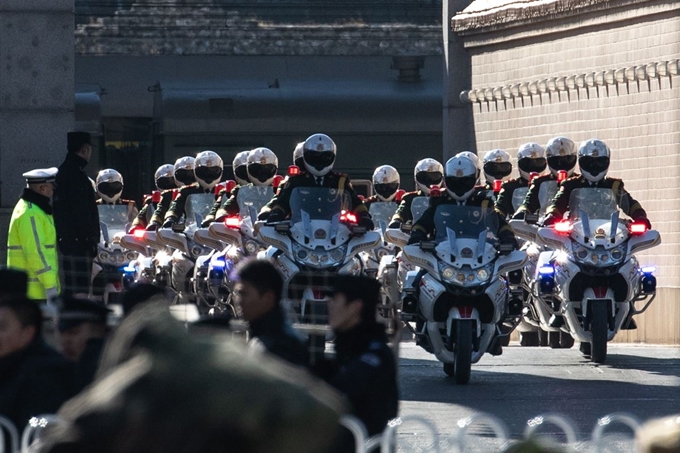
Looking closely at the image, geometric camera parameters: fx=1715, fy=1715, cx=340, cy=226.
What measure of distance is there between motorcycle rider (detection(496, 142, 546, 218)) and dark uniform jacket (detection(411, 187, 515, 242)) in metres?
3.75

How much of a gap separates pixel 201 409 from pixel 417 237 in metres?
11.8

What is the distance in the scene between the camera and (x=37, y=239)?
11320mm

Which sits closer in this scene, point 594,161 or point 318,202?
point 318,202

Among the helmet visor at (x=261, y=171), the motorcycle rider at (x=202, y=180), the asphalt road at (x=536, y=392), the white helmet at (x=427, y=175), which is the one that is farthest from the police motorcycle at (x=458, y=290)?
the motorcycle rider at (x=202, y=180)

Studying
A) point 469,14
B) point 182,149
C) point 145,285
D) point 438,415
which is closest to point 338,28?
point 182,149

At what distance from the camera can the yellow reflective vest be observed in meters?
11.1

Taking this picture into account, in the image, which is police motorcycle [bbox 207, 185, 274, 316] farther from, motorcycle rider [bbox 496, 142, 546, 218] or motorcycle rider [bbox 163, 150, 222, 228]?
motorcycle rider [bbox 163, 150, 222, 228]

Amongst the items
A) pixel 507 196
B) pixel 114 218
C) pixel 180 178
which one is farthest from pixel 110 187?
pixel 507 196

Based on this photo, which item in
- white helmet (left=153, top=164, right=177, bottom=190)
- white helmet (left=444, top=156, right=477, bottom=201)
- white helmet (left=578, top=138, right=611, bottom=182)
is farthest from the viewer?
white helmet (left=153, top=164, right=177, bottom=190)

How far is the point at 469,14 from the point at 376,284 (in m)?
18.8

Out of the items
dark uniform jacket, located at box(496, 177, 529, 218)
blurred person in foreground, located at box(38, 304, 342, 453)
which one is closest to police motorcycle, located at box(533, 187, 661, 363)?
dark uniform jacket, located at box(496, 177, 529, 218)

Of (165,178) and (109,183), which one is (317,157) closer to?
(109,183)

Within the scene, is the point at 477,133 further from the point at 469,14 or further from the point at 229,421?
the point at 229,421

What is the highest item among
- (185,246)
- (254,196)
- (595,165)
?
(595,165)
